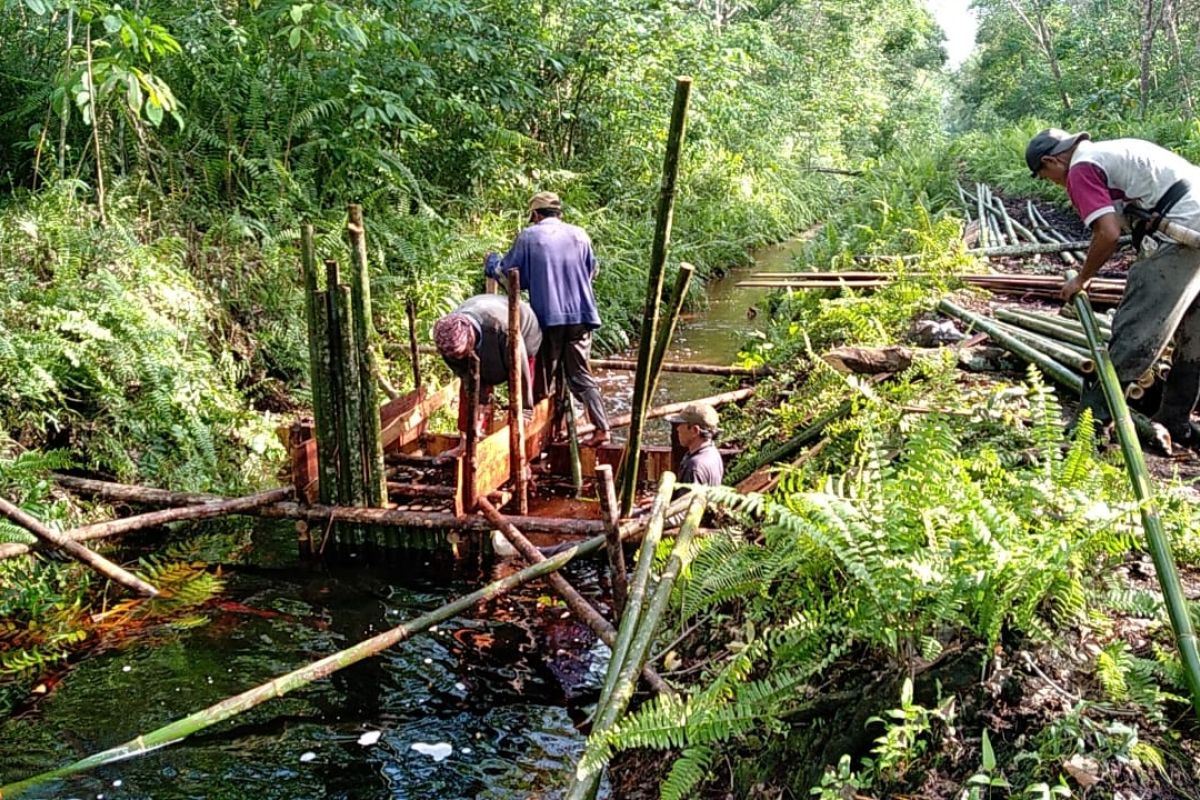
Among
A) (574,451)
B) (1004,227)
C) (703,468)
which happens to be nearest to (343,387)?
(574,451)

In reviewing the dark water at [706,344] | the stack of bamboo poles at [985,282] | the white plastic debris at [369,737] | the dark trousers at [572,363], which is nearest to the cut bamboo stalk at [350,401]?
the white plastic debris at [369,737]

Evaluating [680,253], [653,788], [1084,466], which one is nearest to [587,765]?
[653,788]

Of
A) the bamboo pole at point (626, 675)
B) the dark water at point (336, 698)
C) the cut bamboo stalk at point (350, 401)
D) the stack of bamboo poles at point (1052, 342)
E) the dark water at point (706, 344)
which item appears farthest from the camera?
the dark water at point (706, 344)

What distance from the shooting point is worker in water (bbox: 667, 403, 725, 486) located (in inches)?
214

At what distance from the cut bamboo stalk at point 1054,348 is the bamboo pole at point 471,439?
350 cm

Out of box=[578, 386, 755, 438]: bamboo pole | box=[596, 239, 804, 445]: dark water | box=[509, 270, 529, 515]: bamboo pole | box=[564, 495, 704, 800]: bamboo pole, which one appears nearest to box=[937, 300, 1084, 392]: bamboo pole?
box=[578, 386, 755, 438]: bamboo pole

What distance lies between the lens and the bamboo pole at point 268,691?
317 centimetres

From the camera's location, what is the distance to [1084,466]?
366 centimetres

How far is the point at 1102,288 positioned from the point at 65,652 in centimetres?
830

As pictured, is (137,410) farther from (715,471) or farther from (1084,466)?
(1084,466)

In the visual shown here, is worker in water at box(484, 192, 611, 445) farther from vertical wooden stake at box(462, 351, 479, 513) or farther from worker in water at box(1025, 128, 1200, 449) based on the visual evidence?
worker in water at box(1025, 128, 1200, 449)

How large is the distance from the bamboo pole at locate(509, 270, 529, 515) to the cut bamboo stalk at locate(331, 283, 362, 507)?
3.02 ft

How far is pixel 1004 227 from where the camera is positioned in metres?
13.6

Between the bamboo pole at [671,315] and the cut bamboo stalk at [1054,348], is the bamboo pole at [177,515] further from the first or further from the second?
the cut bamboo stalk at [1054,348]
